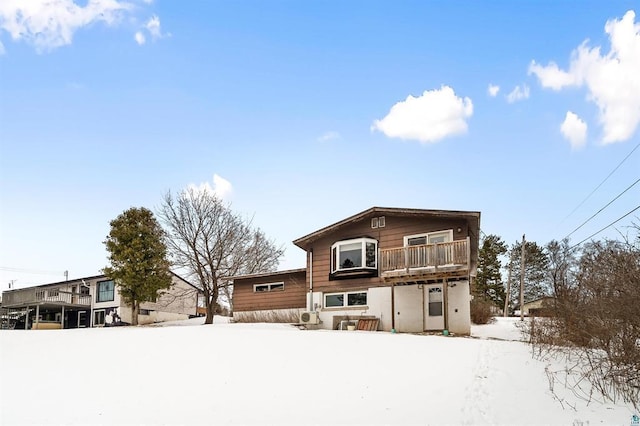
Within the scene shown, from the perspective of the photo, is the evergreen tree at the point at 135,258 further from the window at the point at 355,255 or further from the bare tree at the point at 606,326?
the bare tree at the point at 606,326

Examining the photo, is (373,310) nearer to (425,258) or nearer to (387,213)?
(425,258)

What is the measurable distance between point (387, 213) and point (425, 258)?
3.41m

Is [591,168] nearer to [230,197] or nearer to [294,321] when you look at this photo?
[294,321]

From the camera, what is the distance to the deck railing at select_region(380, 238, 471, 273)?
19.4 m

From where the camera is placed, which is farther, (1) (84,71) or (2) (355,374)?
(1) (84,71)

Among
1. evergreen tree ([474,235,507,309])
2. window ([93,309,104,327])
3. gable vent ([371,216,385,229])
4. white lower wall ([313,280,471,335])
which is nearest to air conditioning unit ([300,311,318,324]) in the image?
white lower wall ([313,280,471,335])

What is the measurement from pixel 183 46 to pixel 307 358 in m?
11.9

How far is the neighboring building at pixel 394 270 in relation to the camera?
2033 cm

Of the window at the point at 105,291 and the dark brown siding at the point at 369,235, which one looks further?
the window at the point at 105,291

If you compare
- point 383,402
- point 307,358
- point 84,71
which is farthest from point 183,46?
point 383,402

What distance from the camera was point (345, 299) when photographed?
23547 millimetres

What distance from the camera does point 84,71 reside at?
702 inches

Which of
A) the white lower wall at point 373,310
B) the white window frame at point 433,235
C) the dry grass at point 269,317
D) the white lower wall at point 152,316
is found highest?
the white window frame at point 433,235

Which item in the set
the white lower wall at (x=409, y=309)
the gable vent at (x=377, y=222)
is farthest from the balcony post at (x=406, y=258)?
the gable vent at (x=377, y=222)
